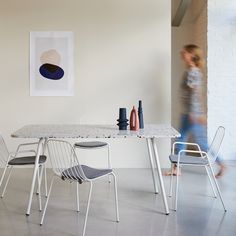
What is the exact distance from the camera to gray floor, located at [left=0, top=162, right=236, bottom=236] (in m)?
2.65

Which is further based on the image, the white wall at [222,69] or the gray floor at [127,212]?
the white wall at [222,69]

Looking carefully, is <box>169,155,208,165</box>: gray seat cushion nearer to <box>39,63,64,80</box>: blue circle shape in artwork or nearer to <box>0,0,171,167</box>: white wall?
<box>0,0,171,167</box>: white wall

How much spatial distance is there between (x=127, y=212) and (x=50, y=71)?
2.41 meters

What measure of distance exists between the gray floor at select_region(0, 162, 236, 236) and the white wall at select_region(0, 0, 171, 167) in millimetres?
1055

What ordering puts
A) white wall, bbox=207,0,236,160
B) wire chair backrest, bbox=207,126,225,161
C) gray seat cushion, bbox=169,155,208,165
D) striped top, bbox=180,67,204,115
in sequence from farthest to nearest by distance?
white wall, bbox=207,0,236,160, striped top, bbox=180,67,204,115, wire chair backrest, bbox=207,126,225,161, gray seat cushion, bbox=169,155,208,165

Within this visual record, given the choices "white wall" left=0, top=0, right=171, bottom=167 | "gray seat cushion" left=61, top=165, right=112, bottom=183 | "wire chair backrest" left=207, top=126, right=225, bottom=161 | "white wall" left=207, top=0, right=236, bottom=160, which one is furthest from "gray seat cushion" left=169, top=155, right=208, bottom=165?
"white wall" left=207, top=0, right=236, bottom=160

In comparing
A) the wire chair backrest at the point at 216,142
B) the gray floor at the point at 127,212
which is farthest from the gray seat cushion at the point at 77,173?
the wire chair backrest at the point at 216,142

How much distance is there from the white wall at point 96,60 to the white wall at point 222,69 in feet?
3.36

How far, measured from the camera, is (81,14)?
465 centimetres

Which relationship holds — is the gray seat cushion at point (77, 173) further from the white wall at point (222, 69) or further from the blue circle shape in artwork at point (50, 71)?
the white wall at point (222, 69)

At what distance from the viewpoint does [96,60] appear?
4.71m

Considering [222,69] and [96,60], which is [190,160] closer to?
[96,60]

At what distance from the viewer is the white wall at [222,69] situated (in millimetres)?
5266

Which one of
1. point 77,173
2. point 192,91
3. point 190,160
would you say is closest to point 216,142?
point 190,160
